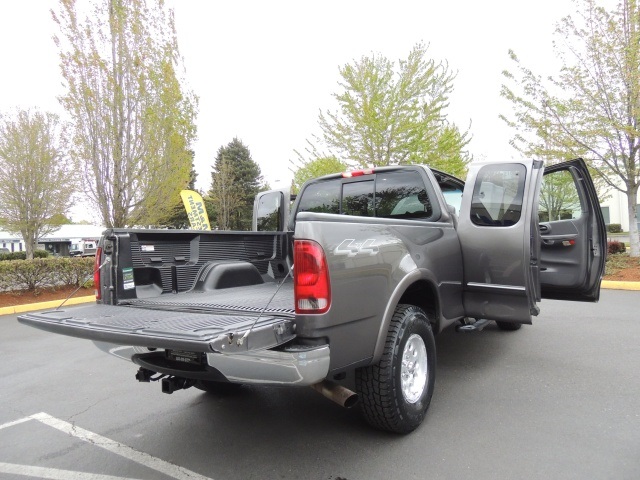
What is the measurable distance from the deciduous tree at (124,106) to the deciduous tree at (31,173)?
386 inches

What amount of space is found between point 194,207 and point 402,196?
11410 mm

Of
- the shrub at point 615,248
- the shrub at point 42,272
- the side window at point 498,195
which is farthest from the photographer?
the shrub at point 615,248

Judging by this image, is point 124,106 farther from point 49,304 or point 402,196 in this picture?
point 402,196

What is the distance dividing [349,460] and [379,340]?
80 cm

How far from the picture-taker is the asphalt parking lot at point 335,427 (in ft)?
8.51

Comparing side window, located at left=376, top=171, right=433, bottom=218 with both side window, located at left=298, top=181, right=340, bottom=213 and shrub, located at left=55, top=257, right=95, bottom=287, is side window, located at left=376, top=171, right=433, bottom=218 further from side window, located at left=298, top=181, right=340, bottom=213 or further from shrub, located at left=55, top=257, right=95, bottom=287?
shrub, located at left=55, top=257, right=95, bottom=287

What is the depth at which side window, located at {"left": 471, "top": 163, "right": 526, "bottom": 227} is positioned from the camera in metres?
3.83

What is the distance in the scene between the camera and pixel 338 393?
2.64 metres

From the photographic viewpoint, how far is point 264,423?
328cm

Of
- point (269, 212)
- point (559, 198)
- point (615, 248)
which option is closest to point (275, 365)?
point (269, 212)

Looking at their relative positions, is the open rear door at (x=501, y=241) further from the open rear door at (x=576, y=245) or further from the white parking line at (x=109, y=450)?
the white parking line at (x=109, y=450)

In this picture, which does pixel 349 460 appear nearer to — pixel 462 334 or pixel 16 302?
pixel 462 334

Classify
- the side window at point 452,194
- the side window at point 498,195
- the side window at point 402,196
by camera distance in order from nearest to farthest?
1. the side window at point 498,195
2. the side window at point 402,196
3. the side window at point 452,194

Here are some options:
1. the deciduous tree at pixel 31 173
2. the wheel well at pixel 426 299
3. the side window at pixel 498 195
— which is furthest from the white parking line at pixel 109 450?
the deciduous tree at pixel 31 173
